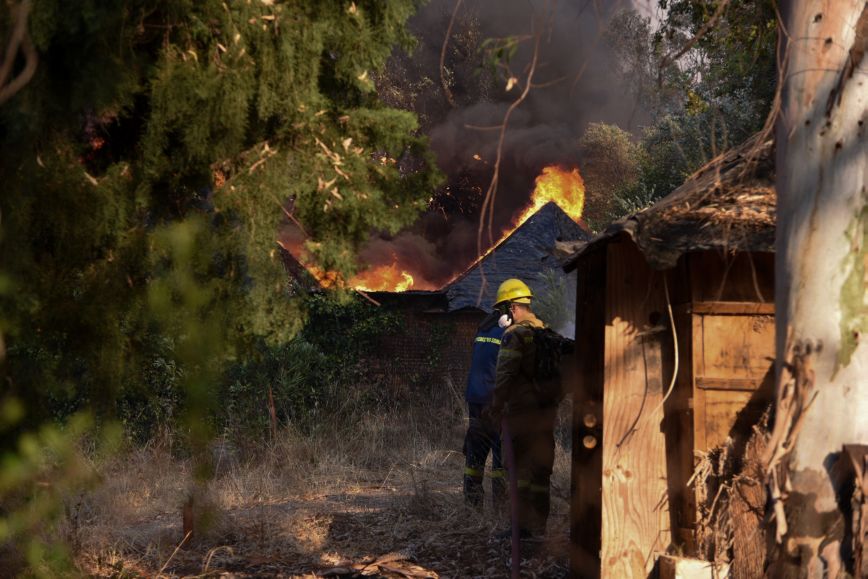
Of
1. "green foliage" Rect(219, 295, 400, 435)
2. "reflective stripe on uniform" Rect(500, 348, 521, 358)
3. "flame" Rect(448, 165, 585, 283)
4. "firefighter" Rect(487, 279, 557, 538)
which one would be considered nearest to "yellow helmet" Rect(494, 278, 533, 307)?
"firefighter" Rect(487, 279, 557, 538)

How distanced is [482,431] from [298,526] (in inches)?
80.1

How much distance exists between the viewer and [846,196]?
3.38 metres

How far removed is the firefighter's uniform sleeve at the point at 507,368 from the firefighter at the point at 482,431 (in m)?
1.08

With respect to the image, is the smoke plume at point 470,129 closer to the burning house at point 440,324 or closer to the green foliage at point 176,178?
the burning house at point 440,324

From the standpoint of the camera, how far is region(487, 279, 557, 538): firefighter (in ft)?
27.2

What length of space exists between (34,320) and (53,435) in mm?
637

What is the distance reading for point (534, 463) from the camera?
8.39 meters

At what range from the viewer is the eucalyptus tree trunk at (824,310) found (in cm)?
335

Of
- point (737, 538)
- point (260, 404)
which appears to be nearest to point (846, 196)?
point (737, 538)

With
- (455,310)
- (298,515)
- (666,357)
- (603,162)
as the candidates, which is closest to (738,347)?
(666,357)

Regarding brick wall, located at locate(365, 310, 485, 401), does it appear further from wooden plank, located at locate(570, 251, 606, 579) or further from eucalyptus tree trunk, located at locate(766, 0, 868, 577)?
eucalyptus tree trunk, located at locate(766, 0, 868, 577)

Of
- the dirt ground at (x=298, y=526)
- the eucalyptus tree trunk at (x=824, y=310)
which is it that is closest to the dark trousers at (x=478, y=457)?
the dirt ground at (x=298, y=526)

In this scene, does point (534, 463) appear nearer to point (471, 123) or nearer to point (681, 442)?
point (681, 442)

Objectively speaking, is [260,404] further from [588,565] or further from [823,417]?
[823,417]
